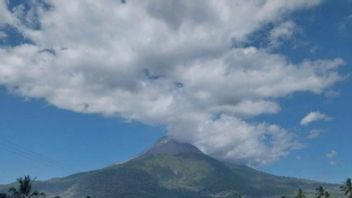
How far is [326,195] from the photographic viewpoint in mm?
192750

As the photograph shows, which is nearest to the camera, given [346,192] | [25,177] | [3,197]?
[25,177]

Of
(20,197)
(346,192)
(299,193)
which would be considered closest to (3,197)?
(20,197)

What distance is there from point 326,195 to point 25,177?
12334 centimetres

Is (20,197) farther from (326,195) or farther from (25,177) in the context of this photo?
(326,195)

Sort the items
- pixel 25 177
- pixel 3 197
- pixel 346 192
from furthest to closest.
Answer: pixel 346 192 → pixel 3 197 → pixel 25 177

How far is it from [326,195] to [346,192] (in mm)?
7475

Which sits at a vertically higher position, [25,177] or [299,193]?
[299,193]

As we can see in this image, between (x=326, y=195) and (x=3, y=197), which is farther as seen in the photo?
(x=326, y=195)

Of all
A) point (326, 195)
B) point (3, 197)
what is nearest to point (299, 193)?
point (326, 195)

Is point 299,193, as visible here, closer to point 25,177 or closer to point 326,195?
point 326,195

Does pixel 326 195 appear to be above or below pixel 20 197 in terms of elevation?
above

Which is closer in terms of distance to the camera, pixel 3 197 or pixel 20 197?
pixel 20 197

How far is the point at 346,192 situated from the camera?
191625mm

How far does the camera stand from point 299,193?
195 metres
